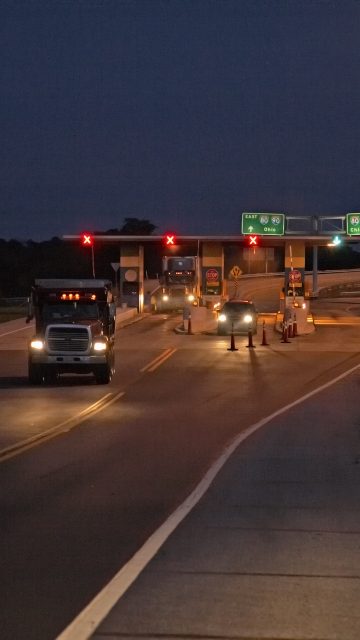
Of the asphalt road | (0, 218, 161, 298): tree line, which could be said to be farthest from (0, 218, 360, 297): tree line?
the asphalt road

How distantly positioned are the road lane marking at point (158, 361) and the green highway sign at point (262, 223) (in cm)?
Answer: 3003

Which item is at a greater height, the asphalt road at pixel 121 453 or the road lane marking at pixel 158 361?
the asphalt road at pixel 121 453

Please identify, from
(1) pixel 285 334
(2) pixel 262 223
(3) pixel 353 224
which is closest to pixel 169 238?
(2) pixel 262 223

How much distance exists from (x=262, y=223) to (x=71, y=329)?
43.7 meters

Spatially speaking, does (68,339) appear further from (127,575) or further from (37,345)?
(127,575)

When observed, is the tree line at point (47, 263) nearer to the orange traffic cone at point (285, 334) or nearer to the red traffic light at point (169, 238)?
the red traffic light at point (169, 238)

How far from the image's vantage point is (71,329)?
28406 millimetres

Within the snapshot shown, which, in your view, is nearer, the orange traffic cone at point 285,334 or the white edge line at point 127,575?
the white edge line at point 127,575

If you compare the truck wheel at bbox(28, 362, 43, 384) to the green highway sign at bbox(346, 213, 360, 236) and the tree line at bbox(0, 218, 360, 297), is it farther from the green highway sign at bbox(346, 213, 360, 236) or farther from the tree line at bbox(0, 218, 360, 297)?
the tree line at bbox(0, 218, 360, 297)

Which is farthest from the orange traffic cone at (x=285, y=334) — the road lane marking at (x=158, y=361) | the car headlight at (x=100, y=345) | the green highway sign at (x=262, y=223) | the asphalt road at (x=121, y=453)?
the green highway sign at (x=262, y=223)

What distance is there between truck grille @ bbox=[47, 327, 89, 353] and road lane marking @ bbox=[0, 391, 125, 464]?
1943 millimetres

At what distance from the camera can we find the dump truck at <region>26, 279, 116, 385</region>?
1118 inches

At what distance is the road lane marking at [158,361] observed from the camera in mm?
34250

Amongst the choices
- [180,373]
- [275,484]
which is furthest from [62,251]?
[275,484]
